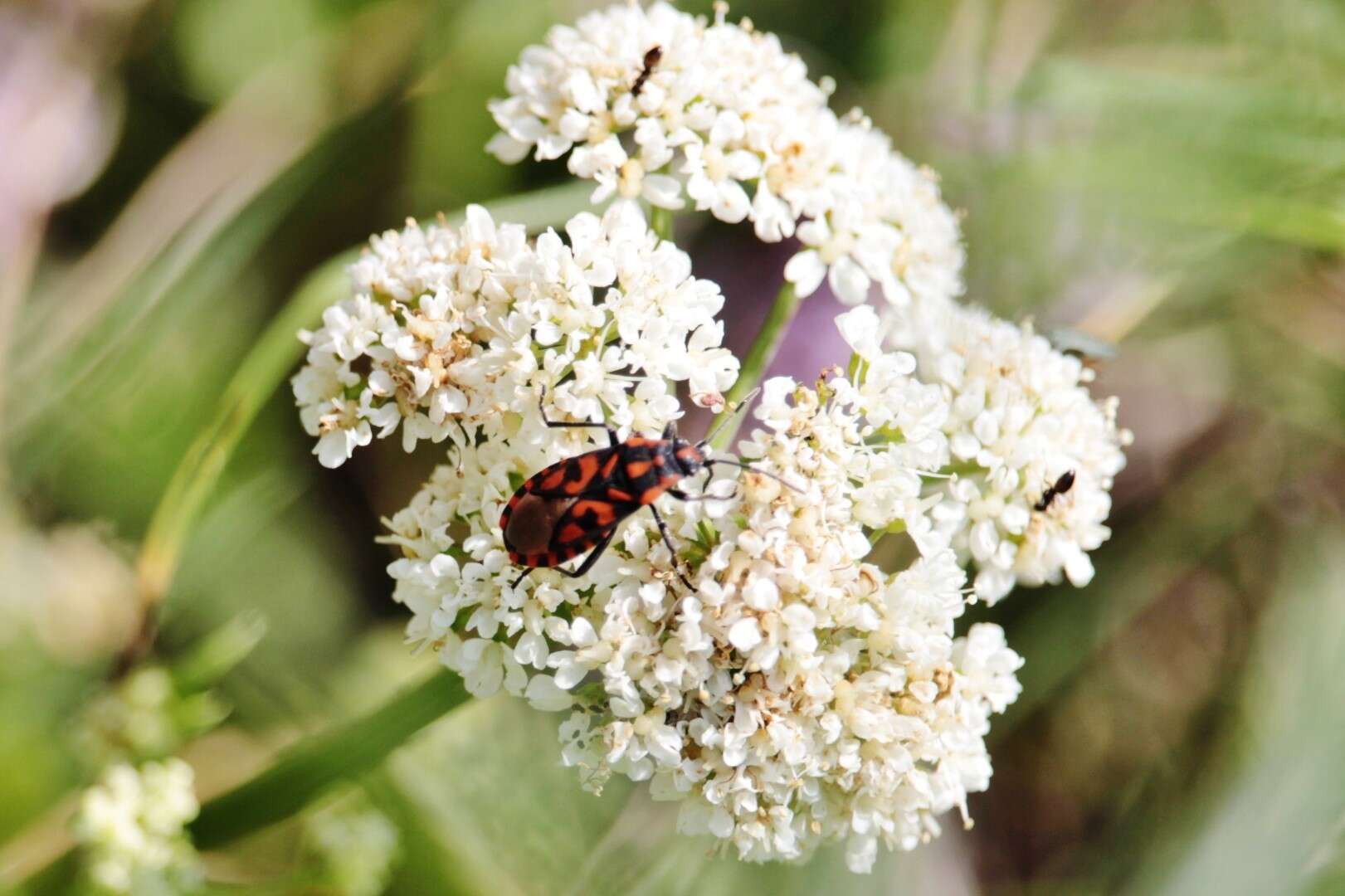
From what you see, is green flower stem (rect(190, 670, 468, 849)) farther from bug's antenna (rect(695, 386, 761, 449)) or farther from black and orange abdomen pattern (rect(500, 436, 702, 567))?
bug's antenna (rect(695, 386, 761, 449))

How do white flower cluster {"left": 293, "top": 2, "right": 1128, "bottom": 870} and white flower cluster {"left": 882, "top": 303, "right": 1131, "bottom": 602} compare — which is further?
white flower cluster {"left": 882, "top": 303, "right": 1131, "bottom": 602}

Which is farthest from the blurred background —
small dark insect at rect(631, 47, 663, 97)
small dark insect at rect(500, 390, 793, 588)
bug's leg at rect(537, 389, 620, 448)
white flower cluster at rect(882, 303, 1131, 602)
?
small dark insect at rect(500, 390, 793, 588)

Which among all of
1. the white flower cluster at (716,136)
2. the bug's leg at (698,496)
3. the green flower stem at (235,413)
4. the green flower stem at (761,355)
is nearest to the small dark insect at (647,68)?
the white flower cluster at (716,136)

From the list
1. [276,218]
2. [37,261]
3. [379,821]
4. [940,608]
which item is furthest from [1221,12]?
[37,261]

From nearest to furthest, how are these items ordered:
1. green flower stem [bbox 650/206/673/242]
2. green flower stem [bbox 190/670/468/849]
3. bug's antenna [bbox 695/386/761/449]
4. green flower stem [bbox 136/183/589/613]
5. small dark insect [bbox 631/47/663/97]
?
bug's antenna [bbox 695/386/761/449] < green flower stem [bbox 190/670/468/849] < small dark insect [bbox 631/47/663/97] < green flower stem [bbox 650/206/673/242] < green flower stem [bbox 136/183/589/613]

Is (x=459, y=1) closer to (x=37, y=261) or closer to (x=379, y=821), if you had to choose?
(x=37, y=261)

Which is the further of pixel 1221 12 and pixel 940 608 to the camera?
pixel 1221 12

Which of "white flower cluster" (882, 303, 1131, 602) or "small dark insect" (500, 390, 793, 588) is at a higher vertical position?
"white flower cluster" (882, 303, 1131, 602)
